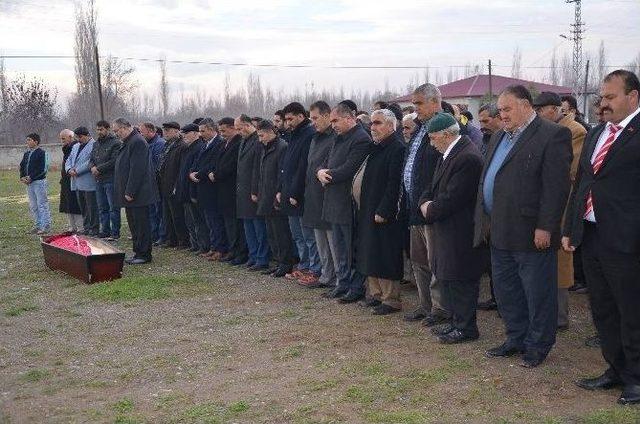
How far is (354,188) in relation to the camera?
789 centimetres

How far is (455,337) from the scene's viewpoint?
6578 millimetres

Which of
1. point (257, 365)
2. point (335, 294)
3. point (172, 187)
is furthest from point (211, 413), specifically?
point (172, 187)

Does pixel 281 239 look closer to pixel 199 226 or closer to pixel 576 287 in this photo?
pixel 199 226

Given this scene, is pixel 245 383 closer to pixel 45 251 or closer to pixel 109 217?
pixel 45 251

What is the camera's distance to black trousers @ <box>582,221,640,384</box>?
16.0ft

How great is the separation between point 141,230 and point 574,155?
268 inches

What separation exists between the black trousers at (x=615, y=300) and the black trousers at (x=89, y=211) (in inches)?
431

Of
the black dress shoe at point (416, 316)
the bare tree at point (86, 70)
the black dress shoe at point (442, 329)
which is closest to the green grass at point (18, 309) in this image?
the black dress shoe at point (416, 316)

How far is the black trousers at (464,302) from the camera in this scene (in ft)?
21.4

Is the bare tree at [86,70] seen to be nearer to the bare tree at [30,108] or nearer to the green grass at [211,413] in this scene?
the bare tree at [30,108]

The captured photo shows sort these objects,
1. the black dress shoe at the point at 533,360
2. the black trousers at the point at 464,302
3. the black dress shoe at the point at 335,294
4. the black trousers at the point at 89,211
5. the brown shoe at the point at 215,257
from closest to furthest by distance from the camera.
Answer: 1. the black dress shoe at the point at 533,360
2. the black trousers at the point at 464,302
3. the black dress shoe at the point at 335,294
4. the brown shoe at the point at 215,257
5. the black trousers at the point at 89,211

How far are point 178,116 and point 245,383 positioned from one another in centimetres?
7918

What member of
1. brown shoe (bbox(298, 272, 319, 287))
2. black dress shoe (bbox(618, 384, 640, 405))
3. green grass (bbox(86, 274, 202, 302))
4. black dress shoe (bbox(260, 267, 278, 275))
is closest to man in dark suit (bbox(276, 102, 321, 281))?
→ brown shoe (bbox(298, 272, 319, 287))

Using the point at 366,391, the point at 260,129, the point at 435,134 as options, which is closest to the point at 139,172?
the point at 260,129
